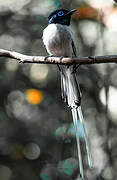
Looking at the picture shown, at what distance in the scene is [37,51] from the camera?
12.4ft

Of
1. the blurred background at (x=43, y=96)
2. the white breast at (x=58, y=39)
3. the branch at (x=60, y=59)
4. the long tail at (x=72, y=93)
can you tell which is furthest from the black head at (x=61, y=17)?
the branch at (x=60, y=59)

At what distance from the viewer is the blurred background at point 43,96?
11.2 feet

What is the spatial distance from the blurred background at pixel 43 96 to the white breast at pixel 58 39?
79cm

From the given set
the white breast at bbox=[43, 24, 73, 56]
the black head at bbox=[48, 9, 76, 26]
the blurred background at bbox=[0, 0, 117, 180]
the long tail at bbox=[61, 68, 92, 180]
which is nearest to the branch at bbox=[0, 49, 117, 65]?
the long tail at bbox=[61, 68, 92, 180]

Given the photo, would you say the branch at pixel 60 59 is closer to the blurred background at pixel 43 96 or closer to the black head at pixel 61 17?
the black head at pixel 61 17

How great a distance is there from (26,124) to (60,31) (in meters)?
1.43

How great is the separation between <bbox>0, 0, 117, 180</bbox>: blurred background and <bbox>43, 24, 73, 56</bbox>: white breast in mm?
789

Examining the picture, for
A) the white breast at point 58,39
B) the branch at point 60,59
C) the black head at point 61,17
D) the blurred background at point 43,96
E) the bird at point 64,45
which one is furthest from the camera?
the blurred background at point 43,96

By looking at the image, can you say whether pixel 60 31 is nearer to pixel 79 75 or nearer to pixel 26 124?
pixel 79 75

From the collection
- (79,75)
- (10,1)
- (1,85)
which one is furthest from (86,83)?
(10,1)

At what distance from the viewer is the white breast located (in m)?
2.52

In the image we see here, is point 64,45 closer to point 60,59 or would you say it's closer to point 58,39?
point 58,39

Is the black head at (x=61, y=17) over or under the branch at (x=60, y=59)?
over

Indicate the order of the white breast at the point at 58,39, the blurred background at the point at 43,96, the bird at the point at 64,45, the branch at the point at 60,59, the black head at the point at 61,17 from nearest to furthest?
the branch at the point at 60,59 < the bird at the point at 64,45 < the white breast at the point at 58,39 < the black head at the point at 61,17 < the blurred background at the point at 43,96
